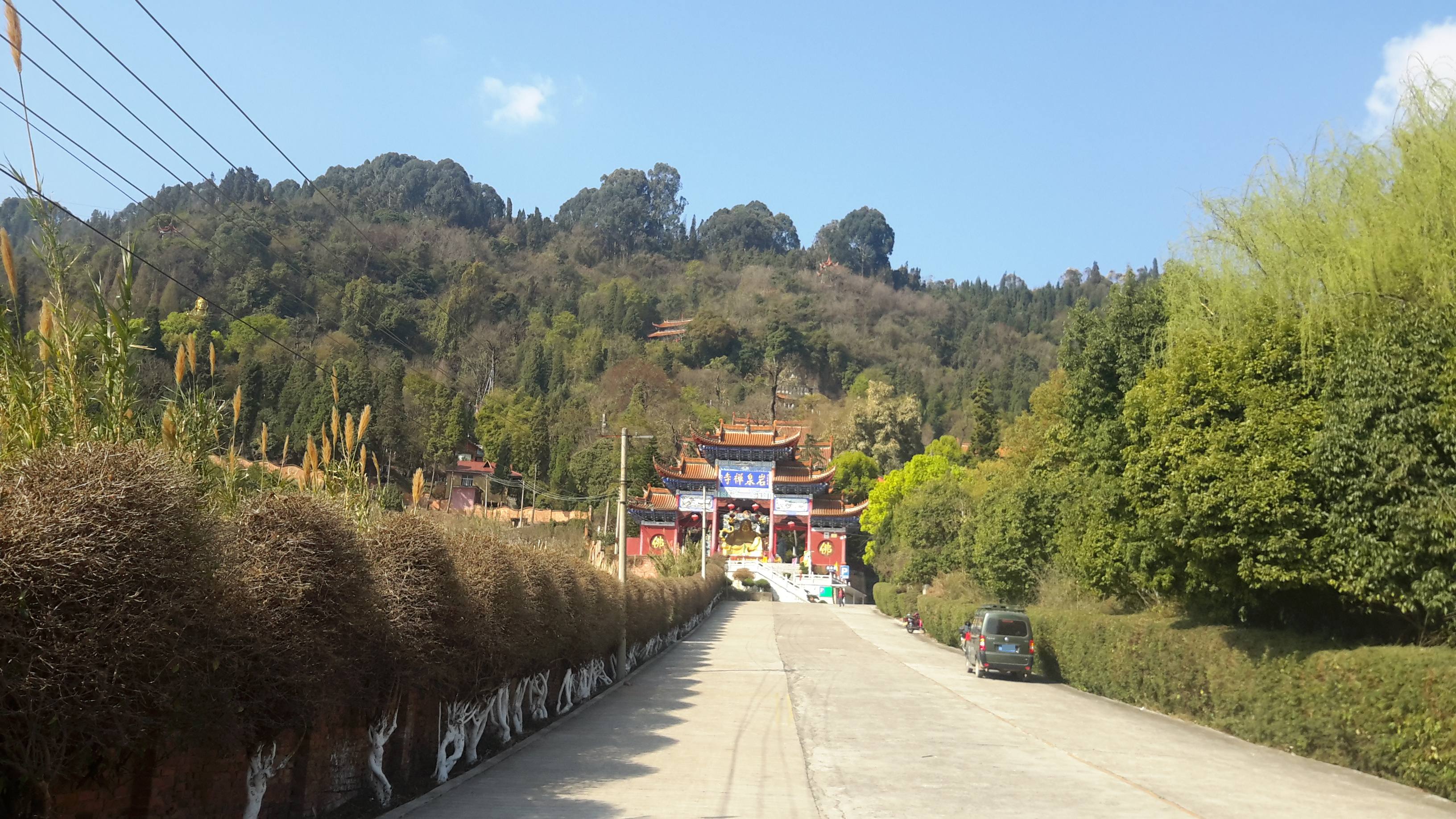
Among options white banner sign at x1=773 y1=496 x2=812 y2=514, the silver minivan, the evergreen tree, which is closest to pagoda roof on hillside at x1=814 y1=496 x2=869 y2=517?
white banner sign at x1=773 y1=496 x2=812 y2=514

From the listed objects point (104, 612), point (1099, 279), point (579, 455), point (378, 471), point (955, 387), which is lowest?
point (104, 612)

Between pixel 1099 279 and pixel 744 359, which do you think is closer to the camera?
pixel 744 359

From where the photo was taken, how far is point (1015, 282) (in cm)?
18900

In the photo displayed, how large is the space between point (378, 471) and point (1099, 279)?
172 m

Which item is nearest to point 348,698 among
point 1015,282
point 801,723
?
point 801,723

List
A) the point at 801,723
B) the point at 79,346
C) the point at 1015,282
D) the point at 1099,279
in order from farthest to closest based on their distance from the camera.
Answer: the point at 1015,282 → the point at 1099,279 → the point at 801,723 → the point at 79,346

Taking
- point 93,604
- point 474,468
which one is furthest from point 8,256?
point 474,468

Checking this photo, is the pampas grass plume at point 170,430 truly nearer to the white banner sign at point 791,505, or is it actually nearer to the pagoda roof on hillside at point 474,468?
the pagoda roof on hillside at point 474,468

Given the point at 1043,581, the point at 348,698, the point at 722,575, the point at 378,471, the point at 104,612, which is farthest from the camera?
the point at 722,575

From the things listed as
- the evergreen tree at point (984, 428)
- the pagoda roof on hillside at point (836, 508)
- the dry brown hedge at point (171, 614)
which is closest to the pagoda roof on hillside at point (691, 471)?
the pagoda roof on hillside at point (836, 508)

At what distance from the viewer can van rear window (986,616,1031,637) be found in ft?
81.9

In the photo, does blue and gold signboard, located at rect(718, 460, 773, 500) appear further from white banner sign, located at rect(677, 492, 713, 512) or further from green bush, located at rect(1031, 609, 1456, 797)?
green bush, located at rect(1031, 609, 1456, 797)

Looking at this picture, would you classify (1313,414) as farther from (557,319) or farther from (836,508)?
(557,319)

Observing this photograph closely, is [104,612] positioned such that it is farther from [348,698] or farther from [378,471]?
[378,471]
